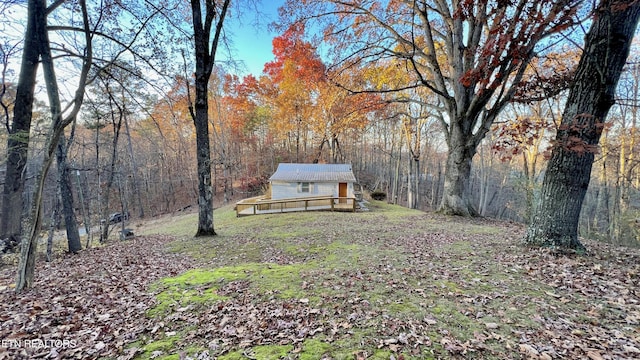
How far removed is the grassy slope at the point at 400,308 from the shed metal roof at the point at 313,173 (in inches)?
513

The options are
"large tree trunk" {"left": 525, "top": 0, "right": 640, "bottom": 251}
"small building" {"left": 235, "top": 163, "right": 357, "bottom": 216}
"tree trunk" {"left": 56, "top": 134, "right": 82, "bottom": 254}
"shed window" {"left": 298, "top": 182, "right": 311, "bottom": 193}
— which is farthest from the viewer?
"shed window" {"left": 298, "top": 182, "right": 311, "bottom": 193}

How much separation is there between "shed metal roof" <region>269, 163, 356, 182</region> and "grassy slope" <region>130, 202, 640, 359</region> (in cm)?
1304

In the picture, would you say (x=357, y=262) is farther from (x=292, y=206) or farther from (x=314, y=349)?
(x=292, y=206)

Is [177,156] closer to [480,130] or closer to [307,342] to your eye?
[480,130]

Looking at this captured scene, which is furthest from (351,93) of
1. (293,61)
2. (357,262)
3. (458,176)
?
(293,61)

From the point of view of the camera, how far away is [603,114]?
4.29 m

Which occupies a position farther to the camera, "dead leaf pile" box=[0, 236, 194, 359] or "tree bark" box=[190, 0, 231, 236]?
"tree bark" box=[190, 0, 231, 236]

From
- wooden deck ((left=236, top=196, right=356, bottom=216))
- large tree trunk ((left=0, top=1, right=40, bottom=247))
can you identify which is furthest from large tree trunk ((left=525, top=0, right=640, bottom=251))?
wooden deck ((left=236, top=196, right=356, bottom=216))

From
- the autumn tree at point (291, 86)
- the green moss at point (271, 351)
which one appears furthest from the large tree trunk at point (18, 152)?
the autumn tree at point (291, 86)

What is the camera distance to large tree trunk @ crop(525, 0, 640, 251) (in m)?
4.03

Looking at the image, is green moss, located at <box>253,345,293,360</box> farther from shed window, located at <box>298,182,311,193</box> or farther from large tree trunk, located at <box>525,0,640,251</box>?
shed window, located at <box>298,182,311,193</box>

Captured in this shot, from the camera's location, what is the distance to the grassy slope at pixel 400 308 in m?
2.43

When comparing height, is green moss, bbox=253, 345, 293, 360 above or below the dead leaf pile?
above

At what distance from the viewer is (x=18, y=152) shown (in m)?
5.81
